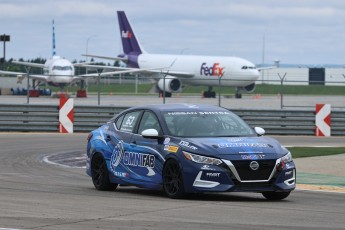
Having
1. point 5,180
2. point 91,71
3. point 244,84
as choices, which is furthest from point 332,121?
point 91,71

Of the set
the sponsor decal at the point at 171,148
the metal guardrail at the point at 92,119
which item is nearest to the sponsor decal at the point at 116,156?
the sponsor decal at the point at 171,148

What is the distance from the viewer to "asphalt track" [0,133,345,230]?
10.9 m

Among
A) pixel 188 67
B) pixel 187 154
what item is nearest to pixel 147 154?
pixel 187 154

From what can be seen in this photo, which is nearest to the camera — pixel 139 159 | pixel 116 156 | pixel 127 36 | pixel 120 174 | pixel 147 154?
pixel 147 154

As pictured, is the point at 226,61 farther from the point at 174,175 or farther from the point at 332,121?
the point at 174,175

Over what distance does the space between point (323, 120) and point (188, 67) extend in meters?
44.7

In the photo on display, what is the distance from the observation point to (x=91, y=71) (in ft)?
444

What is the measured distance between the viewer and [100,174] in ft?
50.5

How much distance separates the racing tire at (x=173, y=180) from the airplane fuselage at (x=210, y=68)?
2105 inches

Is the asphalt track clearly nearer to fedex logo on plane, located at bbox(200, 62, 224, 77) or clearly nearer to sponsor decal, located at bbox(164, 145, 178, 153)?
sponsor decal, located at bbox(164, 145, 178, 153)

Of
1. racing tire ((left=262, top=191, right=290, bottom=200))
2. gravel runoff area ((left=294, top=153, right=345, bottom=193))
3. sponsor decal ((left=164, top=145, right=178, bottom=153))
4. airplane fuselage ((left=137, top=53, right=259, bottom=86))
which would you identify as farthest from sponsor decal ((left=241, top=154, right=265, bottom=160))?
airplane fuselage ((left=137, top=53, right=259, bottom=86))

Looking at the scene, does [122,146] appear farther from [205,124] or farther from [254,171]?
[254,171]

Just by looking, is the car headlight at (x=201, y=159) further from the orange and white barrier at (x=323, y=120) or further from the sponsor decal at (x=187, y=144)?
the orange and white barrier at (x=323, y=120)

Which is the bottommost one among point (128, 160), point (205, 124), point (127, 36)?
point (128, 160)
